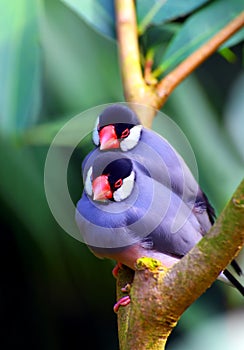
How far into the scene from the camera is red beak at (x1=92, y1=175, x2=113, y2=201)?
3.56ft

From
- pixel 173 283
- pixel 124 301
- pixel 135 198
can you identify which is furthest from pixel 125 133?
pixel 173 283

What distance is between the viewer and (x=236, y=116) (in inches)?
70.8

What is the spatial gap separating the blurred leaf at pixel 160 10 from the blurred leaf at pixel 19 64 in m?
0.20

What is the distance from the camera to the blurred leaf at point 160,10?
145 centimetres

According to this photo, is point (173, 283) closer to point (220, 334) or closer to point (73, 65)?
point (220, 334)

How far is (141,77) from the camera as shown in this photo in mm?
1307

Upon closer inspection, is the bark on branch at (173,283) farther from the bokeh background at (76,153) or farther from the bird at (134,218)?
the bokeh background at (76,153)

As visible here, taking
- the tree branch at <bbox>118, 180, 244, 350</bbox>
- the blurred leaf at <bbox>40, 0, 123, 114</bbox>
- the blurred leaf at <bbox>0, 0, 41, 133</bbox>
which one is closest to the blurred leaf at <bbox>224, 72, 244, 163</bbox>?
the blurred leaf at <bbox>40, 0, 123, 114</bbox>

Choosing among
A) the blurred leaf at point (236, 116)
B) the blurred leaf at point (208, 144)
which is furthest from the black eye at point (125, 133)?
the blurred leaf at point (236, 116)

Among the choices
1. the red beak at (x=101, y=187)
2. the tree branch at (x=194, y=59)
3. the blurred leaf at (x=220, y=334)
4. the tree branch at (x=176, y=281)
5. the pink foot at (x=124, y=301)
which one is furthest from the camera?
the blurred leaf at (x=220, y=334)

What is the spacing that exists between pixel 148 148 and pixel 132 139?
4 centimetres

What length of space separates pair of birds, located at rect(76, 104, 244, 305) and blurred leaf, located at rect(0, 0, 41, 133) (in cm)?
21

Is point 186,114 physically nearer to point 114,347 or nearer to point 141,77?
point 141,77

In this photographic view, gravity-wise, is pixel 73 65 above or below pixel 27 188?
above
